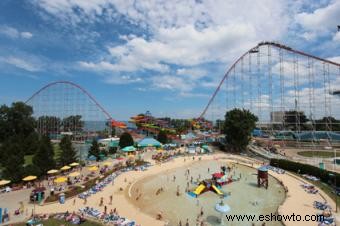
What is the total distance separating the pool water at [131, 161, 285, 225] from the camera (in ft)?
48.2

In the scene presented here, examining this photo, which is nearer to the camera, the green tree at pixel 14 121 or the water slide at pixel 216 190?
the water slide at pixel 216 190

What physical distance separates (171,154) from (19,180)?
2108 centimetres

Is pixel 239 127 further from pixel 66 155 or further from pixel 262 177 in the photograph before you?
pixel 66 155

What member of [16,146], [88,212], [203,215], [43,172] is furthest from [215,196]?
[16,146]

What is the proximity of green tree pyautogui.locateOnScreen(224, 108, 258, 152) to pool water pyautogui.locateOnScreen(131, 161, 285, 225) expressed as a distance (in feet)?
41.0

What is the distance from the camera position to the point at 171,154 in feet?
119

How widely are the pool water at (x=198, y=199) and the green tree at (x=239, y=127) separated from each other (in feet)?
41.0

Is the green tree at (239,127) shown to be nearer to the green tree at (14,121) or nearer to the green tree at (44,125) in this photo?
the green tree at (14,121)

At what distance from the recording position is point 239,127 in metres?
36.8

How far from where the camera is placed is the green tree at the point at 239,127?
37.0m

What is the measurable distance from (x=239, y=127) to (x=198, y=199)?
70.5 ft

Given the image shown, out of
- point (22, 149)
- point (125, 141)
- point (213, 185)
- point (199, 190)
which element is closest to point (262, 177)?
point (213, 185)

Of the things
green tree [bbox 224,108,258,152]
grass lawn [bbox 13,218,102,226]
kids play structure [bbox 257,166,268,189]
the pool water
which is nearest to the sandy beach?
the pool water

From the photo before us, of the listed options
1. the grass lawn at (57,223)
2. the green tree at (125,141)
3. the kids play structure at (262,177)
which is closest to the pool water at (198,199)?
the kids play structure at (262,177)
